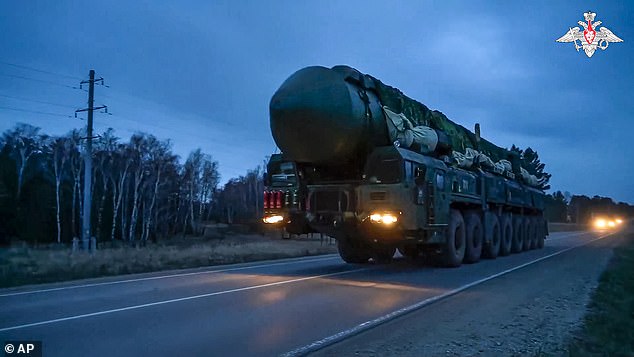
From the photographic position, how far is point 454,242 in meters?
16.9

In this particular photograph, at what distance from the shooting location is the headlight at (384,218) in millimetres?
13711

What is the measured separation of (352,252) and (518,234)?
34.6 feet

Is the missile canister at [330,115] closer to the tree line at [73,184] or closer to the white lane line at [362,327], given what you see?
the white lane line at [362,327]

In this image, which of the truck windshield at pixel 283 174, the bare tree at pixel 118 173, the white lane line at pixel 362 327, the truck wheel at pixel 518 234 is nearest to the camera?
the white lane line at pixel 362 327

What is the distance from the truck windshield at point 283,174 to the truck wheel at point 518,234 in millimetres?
13213

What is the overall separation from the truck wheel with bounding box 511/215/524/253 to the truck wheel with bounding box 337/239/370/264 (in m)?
9.28

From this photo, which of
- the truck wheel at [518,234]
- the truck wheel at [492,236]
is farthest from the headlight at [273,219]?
the truck wheel at [518,234]

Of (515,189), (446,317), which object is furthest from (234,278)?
(515,189)

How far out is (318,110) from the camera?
13297mm

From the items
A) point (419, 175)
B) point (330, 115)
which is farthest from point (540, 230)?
point (330, 115)

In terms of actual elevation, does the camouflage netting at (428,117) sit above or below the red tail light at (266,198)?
above

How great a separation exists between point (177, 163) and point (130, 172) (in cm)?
555

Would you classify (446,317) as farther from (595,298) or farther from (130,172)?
(130,172)

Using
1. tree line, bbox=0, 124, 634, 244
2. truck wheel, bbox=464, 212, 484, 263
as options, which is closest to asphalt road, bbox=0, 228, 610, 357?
truck wheel, bbox=464, 212, 484, 263
